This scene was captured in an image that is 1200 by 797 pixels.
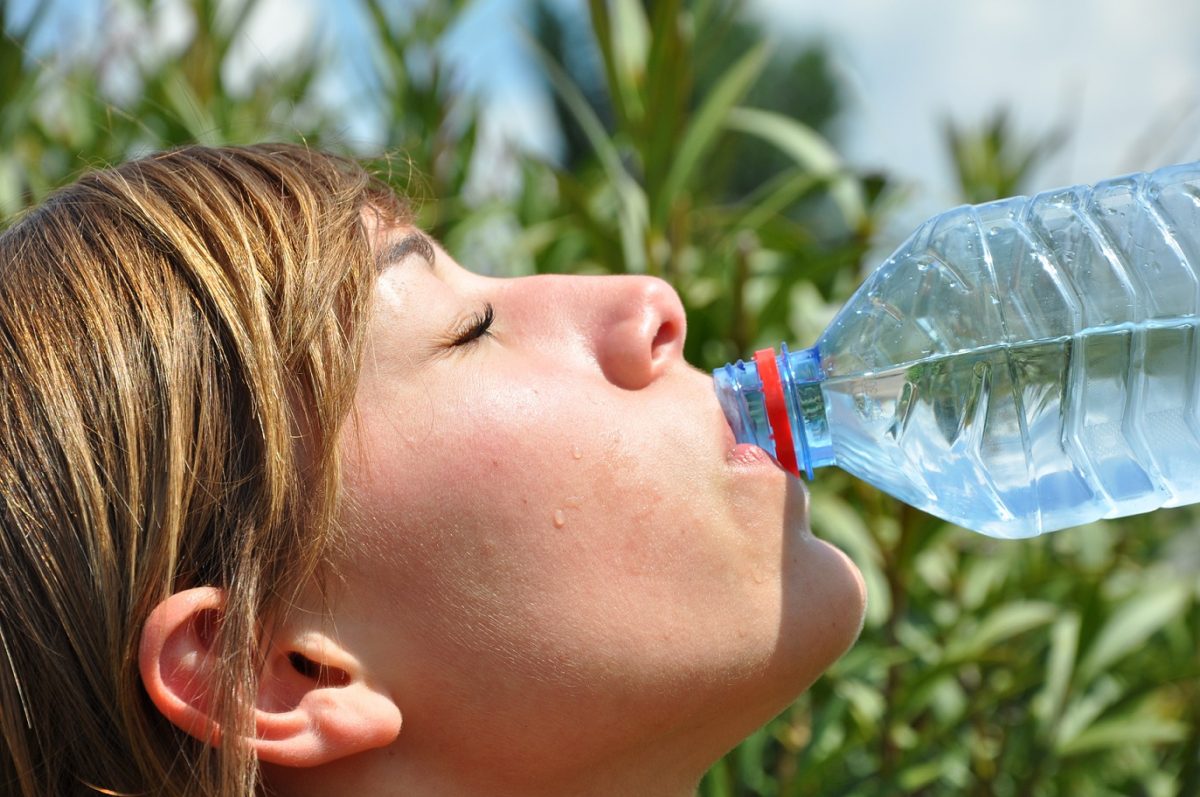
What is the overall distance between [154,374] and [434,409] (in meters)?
0.25

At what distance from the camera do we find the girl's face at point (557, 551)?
3.48 ft

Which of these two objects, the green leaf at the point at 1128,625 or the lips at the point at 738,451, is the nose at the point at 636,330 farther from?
the green leaf at the point at 1128,625

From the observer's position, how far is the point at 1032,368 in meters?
1.31

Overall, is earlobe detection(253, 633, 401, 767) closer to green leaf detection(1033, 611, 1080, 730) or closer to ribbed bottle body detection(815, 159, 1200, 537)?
ribbed bottle body detection(815, 159, 1200, 537)

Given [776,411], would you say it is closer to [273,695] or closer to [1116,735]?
[273,695]

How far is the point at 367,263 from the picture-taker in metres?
1.16

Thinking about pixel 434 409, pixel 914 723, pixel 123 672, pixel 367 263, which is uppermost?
pixel 367 263

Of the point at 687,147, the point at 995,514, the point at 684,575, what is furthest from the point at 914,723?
the point at 684,575

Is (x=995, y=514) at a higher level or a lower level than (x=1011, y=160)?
lower

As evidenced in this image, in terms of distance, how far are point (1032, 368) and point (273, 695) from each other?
2.84ft

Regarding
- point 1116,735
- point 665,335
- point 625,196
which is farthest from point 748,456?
point 1116,735

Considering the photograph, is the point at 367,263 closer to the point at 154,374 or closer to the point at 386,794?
the point at 154,374

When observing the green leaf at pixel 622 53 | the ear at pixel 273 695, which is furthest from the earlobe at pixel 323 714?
the green leaf at pixel 622 53

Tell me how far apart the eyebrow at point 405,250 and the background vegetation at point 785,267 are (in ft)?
1.39
